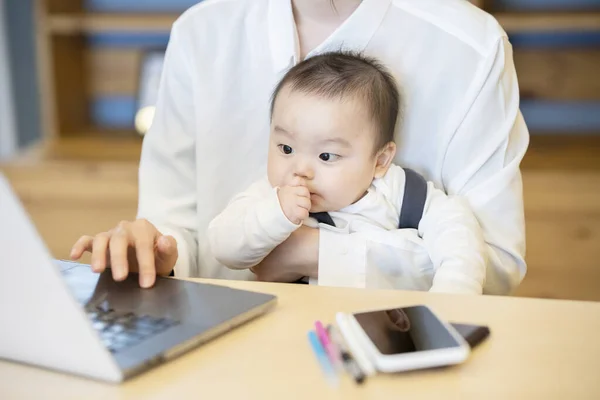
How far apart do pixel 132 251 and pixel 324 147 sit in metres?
0.33

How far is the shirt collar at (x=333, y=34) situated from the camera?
1152 millimetres

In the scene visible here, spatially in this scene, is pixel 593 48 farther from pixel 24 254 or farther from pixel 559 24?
pixel 24 254

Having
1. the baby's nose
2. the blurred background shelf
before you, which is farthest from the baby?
the blurred background shelf

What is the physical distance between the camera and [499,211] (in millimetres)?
1090

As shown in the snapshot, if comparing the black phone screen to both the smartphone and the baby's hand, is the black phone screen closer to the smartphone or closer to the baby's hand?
the smartphone

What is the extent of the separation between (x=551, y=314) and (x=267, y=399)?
303 mm

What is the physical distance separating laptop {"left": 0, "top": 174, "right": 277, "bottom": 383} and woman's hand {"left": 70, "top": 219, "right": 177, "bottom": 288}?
5 cm

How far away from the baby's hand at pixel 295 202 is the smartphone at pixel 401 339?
34cm

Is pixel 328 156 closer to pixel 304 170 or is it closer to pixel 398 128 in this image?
pixel 304 170

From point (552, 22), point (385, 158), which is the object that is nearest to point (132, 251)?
point (385, 158)

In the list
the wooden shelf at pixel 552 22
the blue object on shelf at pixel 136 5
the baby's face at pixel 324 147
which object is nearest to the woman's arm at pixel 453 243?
the baby's face at pixel 324 147

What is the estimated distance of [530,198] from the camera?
2.03 m

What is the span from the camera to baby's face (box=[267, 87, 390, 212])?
1042mm

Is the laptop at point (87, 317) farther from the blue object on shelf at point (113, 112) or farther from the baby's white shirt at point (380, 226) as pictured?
the blue object on shelf at point (113, 112)
